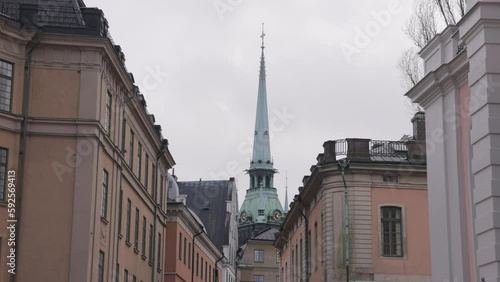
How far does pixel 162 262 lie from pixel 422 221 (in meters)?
13.2

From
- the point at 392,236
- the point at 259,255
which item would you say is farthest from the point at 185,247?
the point at 259,255

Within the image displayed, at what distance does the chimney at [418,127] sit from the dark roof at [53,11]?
15094 mm

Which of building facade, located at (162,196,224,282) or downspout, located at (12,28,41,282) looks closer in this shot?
downspout, located at (12,28,41,282)

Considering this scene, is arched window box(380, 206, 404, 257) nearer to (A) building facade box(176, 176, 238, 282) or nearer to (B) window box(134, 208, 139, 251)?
(B) window box(134, 208, 139, 251)

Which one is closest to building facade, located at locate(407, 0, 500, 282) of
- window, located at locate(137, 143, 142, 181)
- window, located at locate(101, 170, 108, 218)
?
window, located at locate(101, 170, 108, 218)

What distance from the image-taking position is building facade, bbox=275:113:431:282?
36156 millimetres

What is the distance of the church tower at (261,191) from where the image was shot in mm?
129750

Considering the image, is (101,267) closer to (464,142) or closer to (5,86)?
(5,86)

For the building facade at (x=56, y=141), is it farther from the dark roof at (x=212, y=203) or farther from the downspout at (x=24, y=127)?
the dark roof at (x=212, y=203)

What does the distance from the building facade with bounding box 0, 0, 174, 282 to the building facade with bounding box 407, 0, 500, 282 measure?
9976 millimetres

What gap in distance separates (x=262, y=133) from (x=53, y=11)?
102657 millimetres

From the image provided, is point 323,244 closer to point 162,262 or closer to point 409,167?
point 409,167

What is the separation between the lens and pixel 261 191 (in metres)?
135

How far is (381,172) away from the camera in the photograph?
120ft
